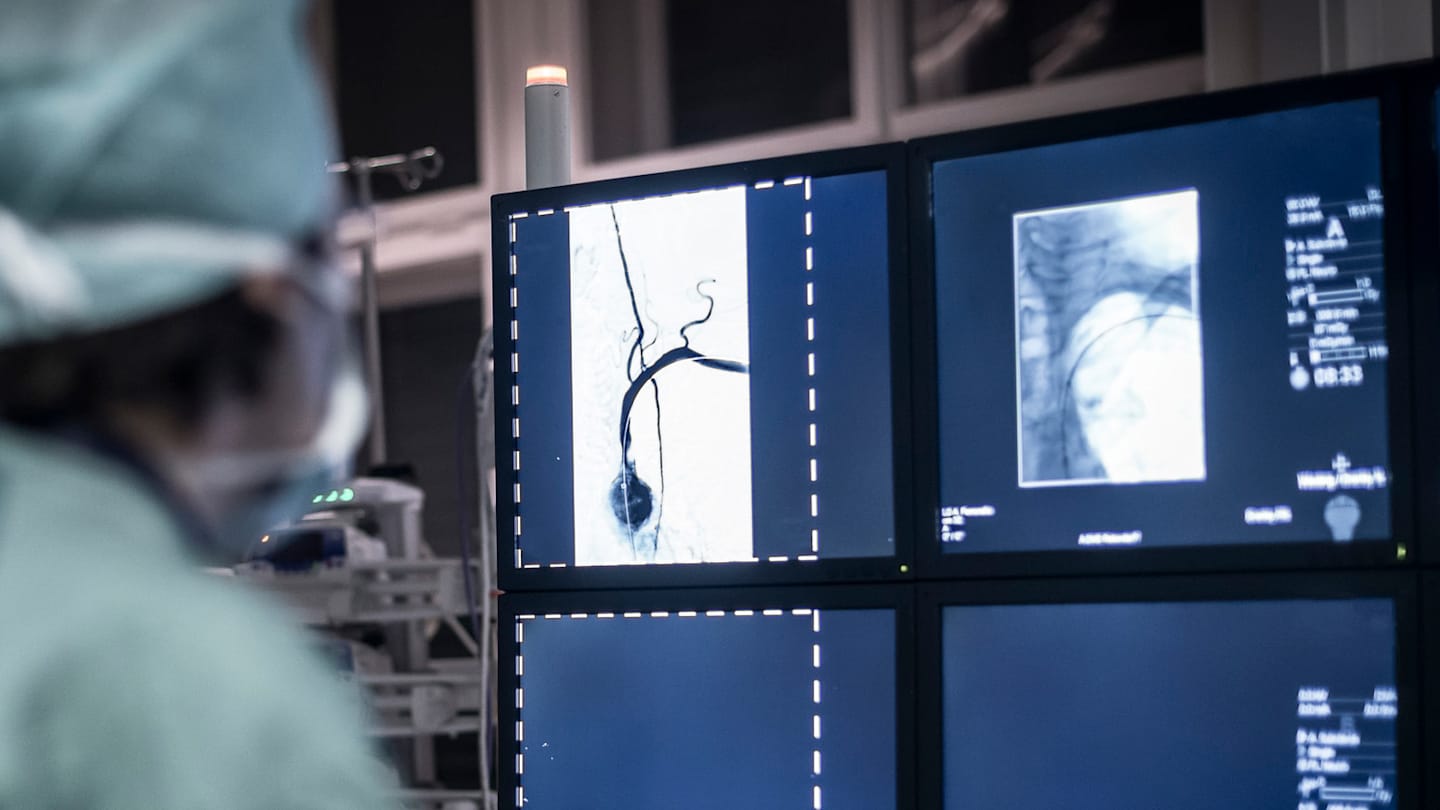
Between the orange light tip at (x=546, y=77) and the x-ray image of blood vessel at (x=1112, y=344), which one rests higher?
the orange light tip at (x=546, y=77)

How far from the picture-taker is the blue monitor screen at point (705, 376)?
1.64m

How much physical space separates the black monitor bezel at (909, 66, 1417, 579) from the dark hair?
115 centimetres

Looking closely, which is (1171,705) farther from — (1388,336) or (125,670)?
(125,670)

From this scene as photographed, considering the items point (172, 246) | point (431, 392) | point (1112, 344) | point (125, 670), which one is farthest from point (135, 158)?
point (431, 392)

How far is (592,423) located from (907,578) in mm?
403

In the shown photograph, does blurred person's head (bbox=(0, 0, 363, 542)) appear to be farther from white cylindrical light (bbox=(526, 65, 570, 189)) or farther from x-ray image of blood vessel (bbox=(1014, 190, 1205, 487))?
white cylindrical light (bbox=(526, 65, 570, 189))

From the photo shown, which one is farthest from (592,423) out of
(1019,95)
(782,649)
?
(1019,95)

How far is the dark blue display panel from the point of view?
1.60 m

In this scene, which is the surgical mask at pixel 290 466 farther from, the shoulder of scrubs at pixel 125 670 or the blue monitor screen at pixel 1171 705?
the blue monitor screen at pixel 1171 705

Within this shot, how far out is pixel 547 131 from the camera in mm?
1998

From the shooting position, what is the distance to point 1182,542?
1.48m

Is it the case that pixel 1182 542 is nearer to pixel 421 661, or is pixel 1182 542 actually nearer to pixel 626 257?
pixel 626 257

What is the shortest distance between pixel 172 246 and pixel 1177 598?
118cm

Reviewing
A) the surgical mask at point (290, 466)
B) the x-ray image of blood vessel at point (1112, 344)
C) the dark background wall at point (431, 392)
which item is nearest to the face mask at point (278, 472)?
the surgical mask at point (290, 466)
